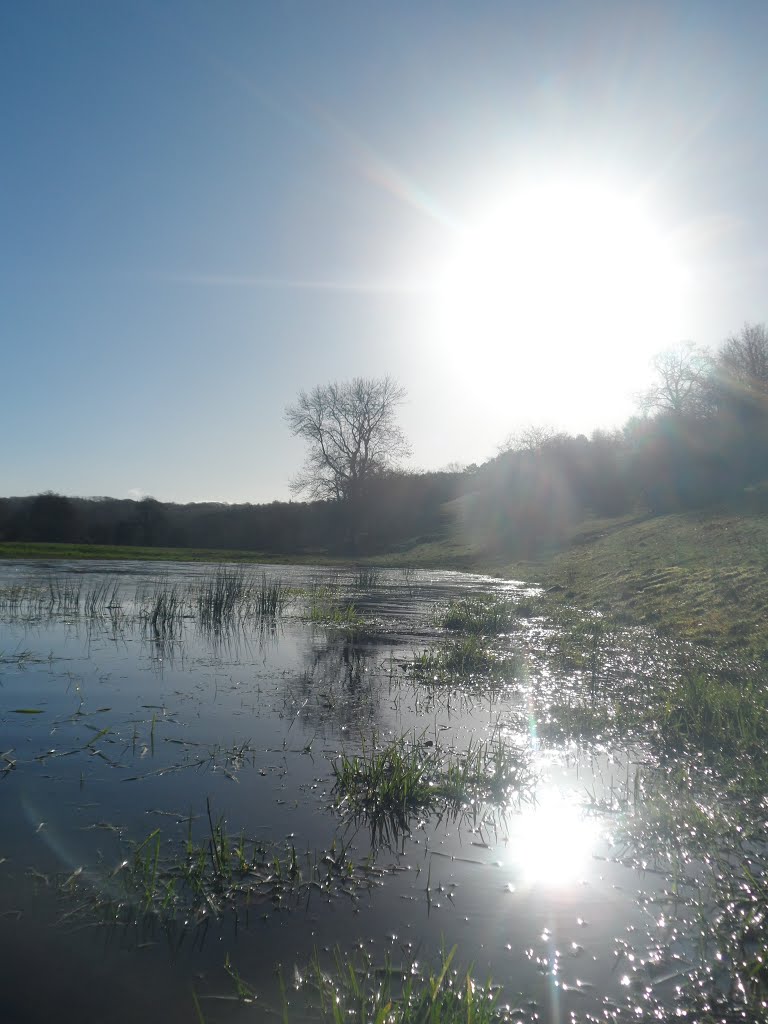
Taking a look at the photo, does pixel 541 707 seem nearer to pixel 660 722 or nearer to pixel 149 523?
pixel 660 722

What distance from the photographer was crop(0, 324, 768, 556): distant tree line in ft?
157

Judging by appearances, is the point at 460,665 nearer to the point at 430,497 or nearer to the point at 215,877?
the point at 215,877

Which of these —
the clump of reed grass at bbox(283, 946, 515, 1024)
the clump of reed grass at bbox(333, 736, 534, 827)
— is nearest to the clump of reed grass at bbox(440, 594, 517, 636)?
the clump of reed grass at bbox(333, 736, 534, 827)

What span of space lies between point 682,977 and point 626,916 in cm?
53

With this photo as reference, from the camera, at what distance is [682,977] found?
3.19m

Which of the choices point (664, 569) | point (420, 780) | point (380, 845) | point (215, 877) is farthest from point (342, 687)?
point (664, 569)

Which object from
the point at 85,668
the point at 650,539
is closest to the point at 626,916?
the point at 85,668

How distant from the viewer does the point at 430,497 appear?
69.1 meters

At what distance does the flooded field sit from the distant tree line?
36.8m

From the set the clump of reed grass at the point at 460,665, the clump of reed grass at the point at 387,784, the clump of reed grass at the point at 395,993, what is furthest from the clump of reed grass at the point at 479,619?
the clump of reed grass at the point at 395,993

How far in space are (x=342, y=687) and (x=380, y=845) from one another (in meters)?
4.67

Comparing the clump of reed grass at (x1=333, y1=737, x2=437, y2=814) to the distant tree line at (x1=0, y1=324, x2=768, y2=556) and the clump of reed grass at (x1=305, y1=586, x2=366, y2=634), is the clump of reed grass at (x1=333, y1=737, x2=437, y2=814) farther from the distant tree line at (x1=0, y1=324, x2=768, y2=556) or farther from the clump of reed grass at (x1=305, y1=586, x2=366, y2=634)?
the distant tree line at (x1=0, y1=324, x2=768, y2=556)

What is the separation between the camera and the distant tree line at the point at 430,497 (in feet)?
157

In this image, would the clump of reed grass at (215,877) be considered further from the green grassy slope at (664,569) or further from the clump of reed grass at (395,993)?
the green grassy slope at (664,569)
